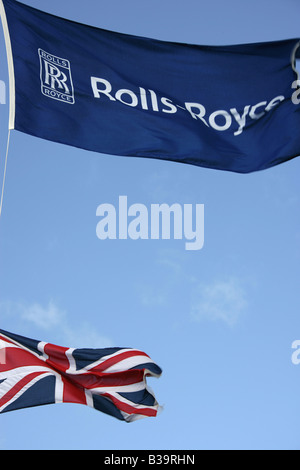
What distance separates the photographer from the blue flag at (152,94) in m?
8.81

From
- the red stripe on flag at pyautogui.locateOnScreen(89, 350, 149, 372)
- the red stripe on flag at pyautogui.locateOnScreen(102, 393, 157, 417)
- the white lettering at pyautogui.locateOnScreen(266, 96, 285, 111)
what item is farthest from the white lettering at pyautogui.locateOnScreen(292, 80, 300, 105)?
the red stripe on flag at pyautogui.locateOnScreen(102, 393, 157, 417)

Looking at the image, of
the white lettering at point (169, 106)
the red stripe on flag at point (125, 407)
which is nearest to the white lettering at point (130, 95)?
the white lettering at point (169, 106)

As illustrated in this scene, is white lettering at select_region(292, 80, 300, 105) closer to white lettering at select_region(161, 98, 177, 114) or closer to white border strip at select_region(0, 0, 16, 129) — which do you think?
white lettering at select_region(161, 98, 177, 114)

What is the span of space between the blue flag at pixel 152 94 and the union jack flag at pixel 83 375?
4.80 metres

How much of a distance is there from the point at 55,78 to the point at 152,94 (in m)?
1.37

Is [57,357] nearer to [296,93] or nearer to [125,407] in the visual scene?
[125,407]

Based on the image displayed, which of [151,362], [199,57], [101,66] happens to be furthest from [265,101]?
[151,362]

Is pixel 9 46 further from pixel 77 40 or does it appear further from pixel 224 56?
pixel 224 56

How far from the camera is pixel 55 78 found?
8.96m

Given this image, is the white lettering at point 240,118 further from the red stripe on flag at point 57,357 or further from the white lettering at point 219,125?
the red stripe on flag at point 57,357

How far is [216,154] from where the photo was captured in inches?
368

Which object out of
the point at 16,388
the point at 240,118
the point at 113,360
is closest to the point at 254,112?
the point at 240,118

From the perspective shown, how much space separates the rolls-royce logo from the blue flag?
0.01 metres

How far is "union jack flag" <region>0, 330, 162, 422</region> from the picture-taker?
12055 millimetres
